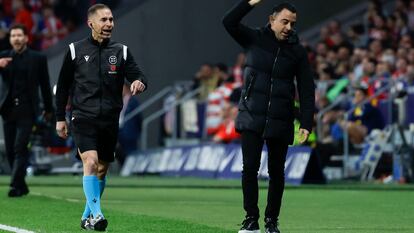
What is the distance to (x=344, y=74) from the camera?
28.2 meters

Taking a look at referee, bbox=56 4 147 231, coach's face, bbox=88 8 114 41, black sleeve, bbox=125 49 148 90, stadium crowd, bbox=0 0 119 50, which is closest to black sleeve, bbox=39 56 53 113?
referee, bbox=56 4 147 231

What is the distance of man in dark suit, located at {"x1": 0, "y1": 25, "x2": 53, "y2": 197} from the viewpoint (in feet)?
59.0

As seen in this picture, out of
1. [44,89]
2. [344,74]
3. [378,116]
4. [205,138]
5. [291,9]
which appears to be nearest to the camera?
[291,9]

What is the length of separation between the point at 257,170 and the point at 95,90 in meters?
1.82

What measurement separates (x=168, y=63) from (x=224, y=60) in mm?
1664

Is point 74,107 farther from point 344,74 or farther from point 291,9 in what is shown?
point 344,74

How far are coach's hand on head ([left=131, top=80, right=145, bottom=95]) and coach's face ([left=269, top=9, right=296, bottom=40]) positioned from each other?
1445 mm

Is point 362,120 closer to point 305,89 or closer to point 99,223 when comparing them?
point 305,89

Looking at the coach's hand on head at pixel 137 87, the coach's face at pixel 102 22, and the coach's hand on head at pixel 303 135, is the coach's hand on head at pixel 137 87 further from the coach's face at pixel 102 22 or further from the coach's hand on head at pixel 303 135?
the coach's hand on head at pixel 303 135

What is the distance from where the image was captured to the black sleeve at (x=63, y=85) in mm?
12602

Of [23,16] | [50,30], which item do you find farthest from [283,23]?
[50,30]

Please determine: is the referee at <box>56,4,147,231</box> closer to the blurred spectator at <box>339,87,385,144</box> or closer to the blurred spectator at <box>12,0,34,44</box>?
the blurred spectator at <box>339,87,385,144</box>

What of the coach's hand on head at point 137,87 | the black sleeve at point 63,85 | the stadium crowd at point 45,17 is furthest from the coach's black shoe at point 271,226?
the stadium crowd at point 45,17

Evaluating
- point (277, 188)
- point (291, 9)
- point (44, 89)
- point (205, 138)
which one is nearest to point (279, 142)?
point (277, 188)
